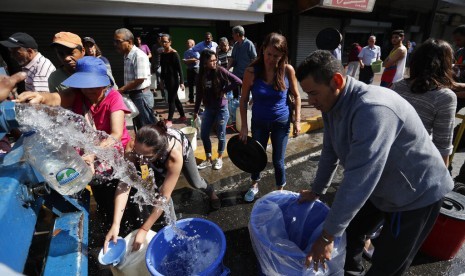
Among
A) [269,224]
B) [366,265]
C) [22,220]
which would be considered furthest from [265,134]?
[22,220]

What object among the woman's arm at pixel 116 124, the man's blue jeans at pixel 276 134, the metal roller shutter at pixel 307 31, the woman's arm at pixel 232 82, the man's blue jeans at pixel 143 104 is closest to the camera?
the woman's arm at pixel 116 124

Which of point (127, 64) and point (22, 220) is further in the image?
point (127, 64)

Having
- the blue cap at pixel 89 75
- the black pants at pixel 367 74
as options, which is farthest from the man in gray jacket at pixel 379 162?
the black pants at pixel 367 74

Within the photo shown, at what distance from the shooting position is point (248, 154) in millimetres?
2805

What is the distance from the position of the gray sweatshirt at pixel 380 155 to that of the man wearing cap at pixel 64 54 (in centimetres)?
234

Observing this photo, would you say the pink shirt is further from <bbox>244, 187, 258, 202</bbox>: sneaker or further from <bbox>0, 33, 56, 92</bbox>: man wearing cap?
<bbox>244, 187, 258, 202</bbox>: sneaker

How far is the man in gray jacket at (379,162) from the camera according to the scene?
3.85 ft

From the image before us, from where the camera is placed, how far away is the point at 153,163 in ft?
6.66

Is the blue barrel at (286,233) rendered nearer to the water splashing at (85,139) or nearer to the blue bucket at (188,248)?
the blue bucket at (188,248)

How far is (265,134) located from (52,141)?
1.94 metres

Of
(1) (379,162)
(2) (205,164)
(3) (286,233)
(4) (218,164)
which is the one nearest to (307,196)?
(3) (286,233)

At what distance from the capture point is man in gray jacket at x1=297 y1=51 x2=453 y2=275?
1.17 m

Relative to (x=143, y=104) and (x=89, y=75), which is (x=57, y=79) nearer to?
(x=89, y=75)

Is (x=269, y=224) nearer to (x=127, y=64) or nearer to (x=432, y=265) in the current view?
(x=432, y=265)
